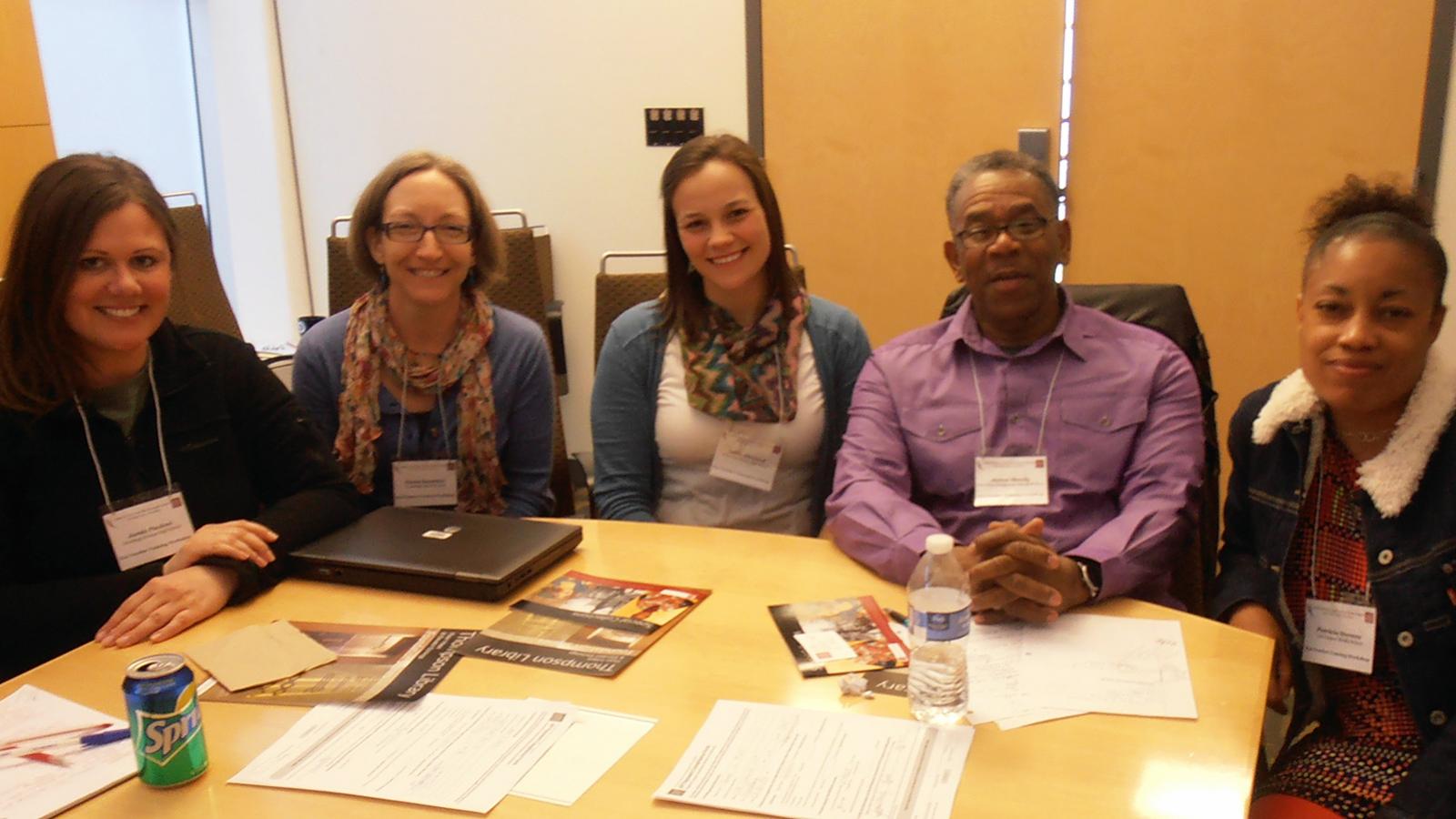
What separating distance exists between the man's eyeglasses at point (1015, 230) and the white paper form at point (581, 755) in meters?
1.14

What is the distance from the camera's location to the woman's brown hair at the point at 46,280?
1.71 metres

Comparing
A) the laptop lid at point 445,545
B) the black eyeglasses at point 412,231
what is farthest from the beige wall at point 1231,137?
the laptop lid at point 445,545

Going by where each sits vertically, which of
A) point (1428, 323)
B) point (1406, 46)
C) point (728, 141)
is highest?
point (1406, 46)

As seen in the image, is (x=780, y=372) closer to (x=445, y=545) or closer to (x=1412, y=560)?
(x=445, y=545)

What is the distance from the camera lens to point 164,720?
3.76 feet

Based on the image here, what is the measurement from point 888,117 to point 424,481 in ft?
7.50

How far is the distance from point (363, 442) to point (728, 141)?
1.06m

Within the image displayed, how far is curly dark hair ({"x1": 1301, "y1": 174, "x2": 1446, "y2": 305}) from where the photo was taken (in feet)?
5.18

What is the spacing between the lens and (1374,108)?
131 inches

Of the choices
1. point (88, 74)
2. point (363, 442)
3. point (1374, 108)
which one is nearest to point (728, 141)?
point (363, 442)

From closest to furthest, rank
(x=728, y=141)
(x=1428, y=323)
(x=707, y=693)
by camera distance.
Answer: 1. (x=707, y=693)
2. (x=1428, y=323)
3. (x=728, y=141)

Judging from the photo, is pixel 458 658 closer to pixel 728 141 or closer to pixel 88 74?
pixel 728 141

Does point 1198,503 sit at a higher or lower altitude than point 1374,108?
lower

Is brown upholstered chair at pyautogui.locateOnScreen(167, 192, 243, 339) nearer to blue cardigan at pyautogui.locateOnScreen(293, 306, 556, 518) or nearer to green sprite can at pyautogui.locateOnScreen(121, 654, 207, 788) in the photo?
blue cardigan at pyautogui.locateOnScreen(293, 306, 556, 518)
